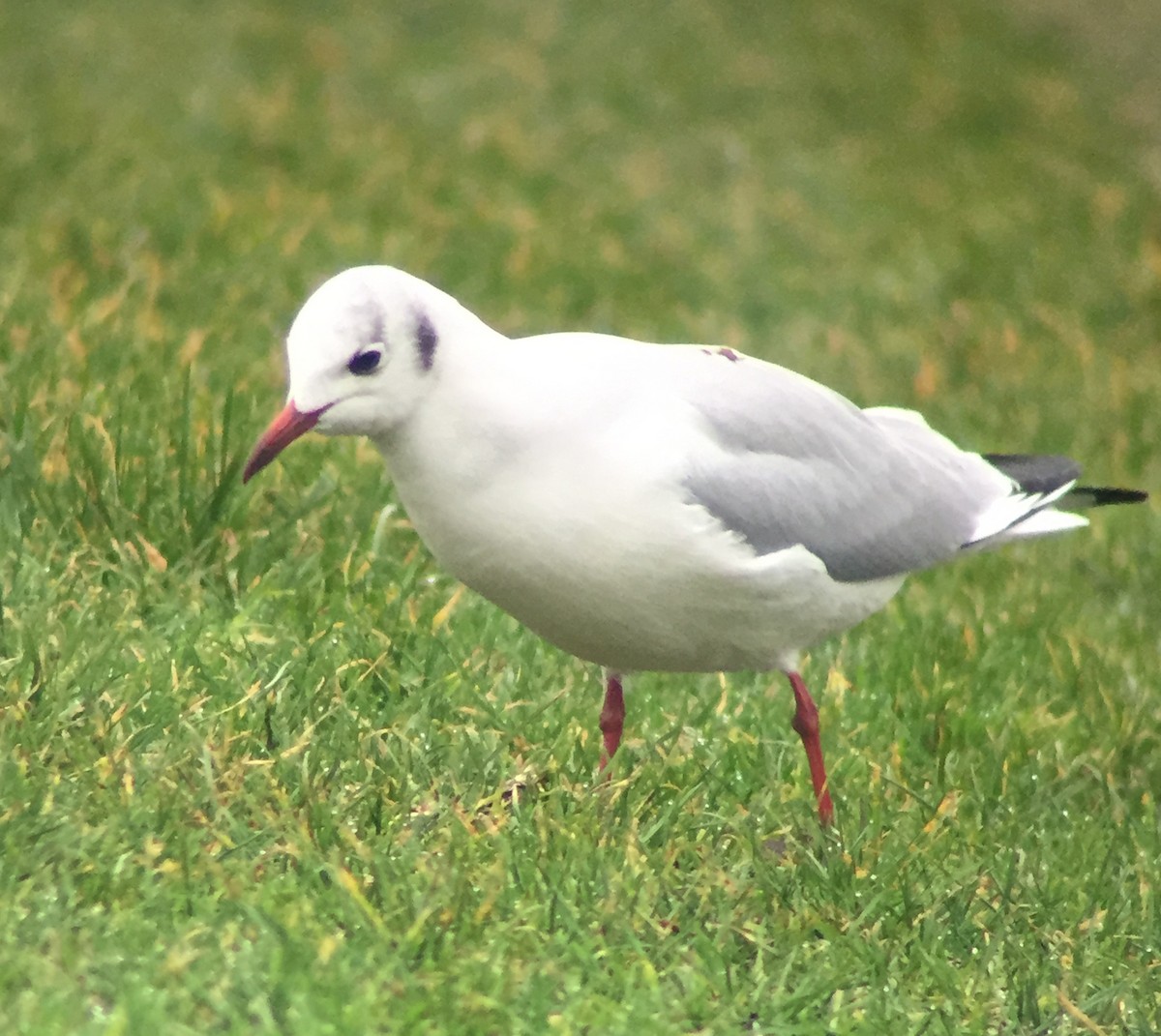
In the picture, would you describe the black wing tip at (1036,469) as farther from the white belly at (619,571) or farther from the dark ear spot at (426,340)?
the dark ear spot at (426,340)

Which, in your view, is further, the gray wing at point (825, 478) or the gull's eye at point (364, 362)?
the gray wing at point (825, 478)

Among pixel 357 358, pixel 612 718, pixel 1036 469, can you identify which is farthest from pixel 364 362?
pixel 1036 469

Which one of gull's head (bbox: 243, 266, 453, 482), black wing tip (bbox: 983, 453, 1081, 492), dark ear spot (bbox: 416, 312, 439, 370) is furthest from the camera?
black wing tip (bbox: 983, 453, 1081, 492)

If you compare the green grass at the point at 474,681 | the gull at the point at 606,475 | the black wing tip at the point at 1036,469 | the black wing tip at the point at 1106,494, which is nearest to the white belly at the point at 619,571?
the gull at the point at 606,475

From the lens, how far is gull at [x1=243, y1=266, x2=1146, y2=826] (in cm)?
319

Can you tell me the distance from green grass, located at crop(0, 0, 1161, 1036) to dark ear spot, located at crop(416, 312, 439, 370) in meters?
0.78

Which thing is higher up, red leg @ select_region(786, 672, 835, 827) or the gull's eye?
the gull's eye

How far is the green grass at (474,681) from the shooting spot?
2988 mm

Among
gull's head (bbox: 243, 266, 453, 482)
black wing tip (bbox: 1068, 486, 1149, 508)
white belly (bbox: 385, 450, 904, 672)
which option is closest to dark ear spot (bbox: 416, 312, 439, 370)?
gull's head (bbox: 243, 266, 453, 482)

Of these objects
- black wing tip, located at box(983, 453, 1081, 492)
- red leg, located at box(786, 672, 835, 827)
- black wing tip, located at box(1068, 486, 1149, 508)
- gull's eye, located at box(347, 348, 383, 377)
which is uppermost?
gull's eye, located at box(347, 348, 383, 377)

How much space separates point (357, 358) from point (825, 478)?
3.91 ft

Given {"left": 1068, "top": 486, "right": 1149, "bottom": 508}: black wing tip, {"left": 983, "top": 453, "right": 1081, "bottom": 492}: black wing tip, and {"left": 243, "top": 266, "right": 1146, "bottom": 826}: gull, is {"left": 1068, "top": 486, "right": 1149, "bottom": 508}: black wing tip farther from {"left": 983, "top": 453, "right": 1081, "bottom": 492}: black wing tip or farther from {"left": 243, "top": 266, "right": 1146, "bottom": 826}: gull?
{"left": 243, "top": 266, "right": 1146, "bottom": 826}: gull

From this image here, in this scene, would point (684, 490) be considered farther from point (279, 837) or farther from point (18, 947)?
point (18, 947)

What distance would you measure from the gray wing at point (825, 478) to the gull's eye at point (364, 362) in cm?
63
